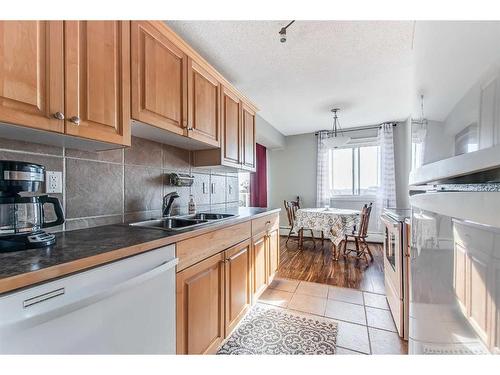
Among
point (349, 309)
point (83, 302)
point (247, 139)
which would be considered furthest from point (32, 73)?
point (349, 309)

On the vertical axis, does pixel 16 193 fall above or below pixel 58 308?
above

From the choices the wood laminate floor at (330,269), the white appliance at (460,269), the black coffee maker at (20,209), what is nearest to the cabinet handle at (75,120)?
the black coffee maker at (20,209)

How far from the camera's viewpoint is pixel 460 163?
0.38 m

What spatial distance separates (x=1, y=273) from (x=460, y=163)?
105cm

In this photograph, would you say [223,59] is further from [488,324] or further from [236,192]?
[488,324]

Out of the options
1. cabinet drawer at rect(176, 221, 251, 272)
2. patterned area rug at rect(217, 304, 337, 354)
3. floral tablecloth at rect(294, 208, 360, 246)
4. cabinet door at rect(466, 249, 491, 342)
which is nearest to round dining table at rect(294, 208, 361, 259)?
floral tablecloth at rect(294, 208, 360, 246)

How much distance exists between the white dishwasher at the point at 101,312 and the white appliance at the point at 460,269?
0.91 metres

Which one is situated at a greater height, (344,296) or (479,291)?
(479,291)

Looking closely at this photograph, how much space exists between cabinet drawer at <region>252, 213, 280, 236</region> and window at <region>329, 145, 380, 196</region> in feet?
9.51

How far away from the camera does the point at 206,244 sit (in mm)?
1301

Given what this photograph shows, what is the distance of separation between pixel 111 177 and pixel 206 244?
742 millimetres

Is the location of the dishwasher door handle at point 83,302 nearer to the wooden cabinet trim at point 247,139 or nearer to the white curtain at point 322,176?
the wooden cabinet trim at point 247,139

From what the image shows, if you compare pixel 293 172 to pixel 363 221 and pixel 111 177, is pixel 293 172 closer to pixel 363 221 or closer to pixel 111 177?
pixel 363 221
